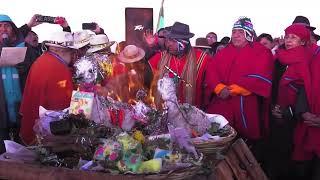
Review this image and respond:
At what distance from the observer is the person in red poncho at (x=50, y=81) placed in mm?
4426

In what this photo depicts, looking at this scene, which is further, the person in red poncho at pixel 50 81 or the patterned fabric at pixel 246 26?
the patterned fabric at pixel 246 26

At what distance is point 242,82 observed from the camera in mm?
4844

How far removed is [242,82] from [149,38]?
285 centimetres

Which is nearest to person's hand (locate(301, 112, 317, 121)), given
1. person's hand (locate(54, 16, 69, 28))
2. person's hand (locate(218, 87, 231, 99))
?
person's hand (locate(218, 87, 231, 99))

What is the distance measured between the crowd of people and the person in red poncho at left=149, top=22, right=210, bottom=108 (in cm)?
1

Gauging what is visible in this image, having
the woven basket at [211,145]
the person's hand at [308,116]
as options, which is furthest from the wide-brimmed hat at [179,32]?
the woven basket at [211,145]

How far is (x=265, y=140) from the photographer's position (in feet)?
17.3

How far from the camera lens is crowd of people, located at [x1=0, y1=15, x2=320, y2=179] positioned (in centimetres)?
448

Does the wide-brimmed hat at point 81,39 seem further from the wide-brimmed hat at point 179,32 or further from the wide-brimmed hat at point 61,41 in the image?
the wide-brimmed hat at point 179,32

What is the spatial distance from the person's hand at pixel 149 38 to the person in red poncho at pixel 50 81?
9.28ft

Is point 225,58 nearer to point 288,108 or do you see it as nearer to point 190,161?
point 288,108

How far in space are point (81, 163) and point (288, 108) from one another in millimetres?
2648

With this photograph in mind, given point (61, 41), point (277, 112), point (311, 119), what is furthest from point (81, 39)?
point (311, 119)

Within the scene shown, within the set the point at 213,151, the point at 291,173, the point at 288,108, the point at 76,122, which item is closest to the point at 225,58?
the point at 288,108
